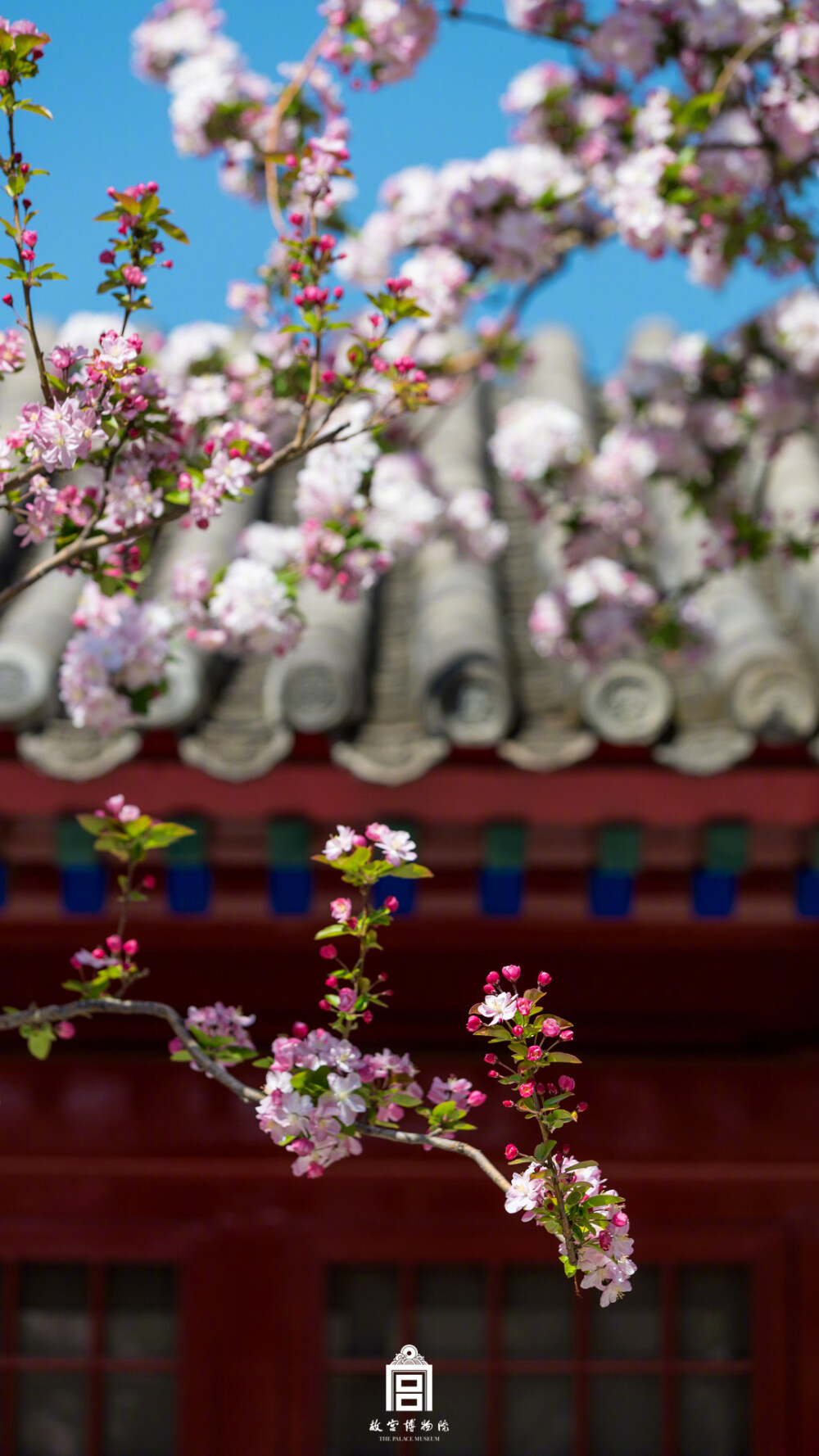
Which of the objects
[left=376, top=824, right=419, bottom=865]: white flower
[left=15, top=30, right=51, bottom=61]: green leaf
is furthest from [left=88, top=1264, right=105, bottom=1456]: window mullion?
[left=15, top=30, right=51, bottom=61]: green leaf

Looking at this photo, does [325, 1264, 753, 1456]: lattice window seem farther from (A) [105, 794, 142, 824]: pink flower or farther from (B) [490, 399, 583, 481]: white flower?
(A) [105, 794, 142, 824]: pink flower

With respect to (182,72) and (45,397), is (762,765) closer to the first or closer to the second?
(45,397)

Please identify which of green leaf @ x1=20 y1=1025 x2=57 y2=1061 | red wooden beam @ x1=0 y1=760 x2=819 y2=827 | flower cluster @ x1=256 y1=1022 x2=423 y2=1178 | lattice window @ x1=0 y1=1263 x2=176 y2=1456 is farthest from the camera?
lattice window @ x1=0 y1=1263 x2=176 y2=1456

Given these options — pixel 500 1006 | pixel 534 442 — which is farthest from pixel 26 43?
pixel 534 442

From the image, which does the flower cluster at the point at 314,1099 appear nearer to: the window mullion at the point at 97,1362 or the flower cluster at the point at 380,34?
the window mullion at the point at 97,1362

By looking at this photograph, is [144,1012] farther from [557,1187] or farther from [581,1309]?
[581,1309]

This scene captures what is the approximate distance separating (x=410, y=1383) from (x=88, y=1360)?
3.66ft

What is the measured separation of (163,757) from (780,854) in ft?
3.35

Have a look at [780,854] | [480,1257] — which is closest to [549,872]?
[780,854]

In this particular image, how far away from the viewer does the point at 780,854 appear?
100 inches

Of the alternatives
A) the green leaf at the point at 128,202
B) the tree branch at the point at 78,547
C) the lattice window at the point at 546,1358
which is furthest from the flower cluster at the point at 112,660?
the lattice window at the point at 546,1358

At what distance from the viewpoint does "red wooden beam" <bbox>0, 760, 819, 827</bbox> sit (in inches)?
94.3

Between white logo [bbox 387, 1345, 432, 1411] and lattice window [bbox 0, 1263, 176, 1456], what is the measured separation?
106 centimetres

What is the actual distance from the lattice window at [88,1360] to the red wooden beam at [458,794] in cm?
114
